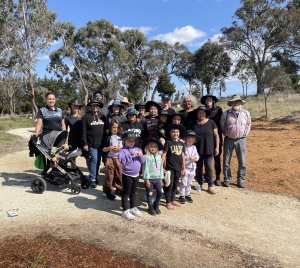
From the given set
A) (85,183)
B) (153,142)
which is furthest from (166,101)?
(85,183)

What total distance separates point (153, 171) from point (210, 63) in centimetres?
3524

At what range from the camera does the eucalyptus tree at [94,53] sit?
29031 mm

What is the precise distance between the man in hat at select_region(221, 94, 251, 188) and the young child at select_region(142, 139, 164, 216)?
2082mm

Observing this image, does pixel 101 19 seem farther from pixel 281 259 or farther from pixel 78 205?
pixel 281 259

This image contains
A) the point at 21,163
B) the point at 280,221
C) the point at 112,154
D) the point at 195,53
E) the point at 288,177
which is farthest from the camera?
the point at 195,53

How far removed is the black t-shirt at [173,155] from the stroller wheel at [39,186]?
2297 millimetres

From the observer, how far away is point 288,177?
6941 millimetres

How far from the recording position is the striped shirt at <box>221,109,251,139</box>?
6023mm

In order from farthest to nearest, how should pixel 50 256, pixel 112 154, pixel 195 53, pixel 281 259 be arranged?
pixel 195 53
pixel 112 154
pixel 281 259
pixel 50 256

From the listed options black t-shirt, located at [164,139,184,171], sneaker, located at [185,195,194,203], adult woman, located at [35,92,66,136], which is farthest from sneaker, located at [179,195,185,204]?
adult woman, located at [35,92,66,136]

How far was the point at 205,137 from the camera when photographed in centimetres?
561

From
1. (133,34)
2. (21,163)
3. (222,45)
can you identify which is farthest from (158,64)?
(21,163)

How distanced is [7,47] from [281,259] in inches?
910

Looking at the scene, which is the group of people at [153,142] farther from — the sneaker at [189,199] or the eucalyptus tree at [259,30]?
the eucalyptus tree at [259,30]
